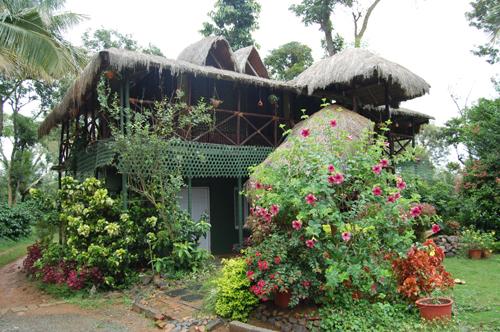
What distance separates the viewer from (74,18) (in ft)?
34.7

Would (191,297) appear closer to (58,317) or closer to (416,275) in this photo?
(58,317)

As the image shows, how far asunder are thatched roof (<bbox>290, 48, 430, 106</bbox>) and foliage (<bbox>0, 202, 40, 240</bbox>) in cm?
1218

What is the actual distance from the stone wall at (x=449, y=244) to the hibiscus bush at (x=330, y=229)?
5092mm

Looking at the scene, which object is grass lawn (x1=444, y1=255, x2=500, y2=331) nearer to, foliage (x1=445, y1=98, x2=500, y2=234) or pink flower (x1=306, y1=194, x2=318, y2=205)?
foliage (x1=445, y1=98, x2=500, y2=234)

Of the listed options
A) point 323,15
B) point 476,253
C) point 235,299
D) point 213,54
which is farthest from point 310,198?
point 323,15

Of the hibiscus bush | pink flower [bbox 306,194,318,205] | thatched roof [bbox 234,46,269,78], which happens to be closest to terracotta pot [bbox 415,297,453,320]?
the hibiscus bush

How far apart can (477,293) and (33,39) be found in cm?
908

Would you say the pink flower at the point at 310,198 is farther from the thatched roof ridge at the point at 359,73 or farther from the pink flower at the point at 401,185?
the thatched roof ridge at the point at 359,73

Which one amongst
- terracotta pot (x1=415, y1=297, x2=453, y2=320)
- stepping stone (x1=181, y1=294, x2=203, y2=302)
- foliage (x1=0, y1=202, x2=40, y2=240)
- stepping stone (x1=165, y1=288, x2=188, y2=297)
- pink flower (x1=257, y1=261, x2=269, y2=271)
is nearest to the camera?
terracotta pot (x1=415, y1=297, x2=453, y2=320)

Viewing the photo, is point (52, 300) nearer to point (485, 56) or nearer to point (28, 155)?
point (28, 155)

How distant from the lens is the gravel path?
5316 millimetres

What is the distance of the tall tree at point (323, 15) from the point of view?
18922mm

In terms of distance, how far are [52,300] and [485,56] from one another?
69.9 ft


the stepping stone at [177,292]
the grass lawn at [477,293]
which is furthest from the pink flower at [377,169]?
the stepping stone at [177,292]
